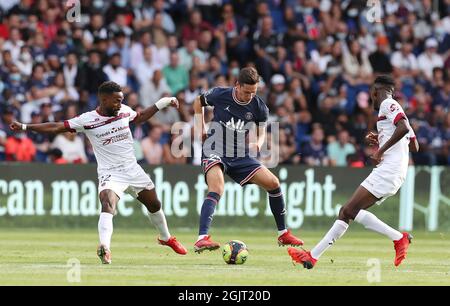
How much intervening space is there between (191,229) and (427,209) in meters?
4.70

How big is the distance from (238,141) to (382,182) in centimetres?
230

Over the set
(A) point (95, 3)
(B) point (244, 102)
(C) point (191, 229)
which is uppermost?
(A) point (95, 3)

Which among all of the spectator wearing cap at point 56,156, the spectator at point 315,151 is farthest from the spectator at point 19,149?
the spectator at point 315,151

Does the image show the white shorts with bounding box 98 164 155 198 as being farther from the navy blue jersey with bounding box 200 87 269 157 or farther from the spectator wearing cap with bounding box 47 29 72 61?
the spectator wearing cap with bounding box 47 29 72 61

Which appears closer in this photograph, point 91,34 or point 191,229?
point 191,229

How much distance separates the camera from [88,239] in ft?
61.7

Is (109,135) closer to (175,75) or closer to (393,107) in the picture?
(393,107)

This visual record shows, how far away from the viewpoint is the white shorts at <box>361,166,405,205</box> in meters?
13.3

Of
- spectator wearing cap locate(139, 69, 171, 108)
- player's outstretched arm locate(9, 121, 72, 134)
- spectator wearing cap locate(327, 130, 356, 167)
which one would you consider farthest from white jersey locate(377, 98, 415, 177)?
spectator wearing cap locate(139, 69, 171, 108)

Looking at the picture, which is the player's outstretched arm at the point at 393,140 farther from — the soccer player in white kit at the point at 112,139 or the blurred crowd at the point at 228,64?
the blurred crowd at the point at 228,64

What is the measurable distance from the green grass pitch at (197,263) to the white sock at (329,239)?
226 millimetres

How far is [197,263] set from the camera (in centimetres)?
1384
